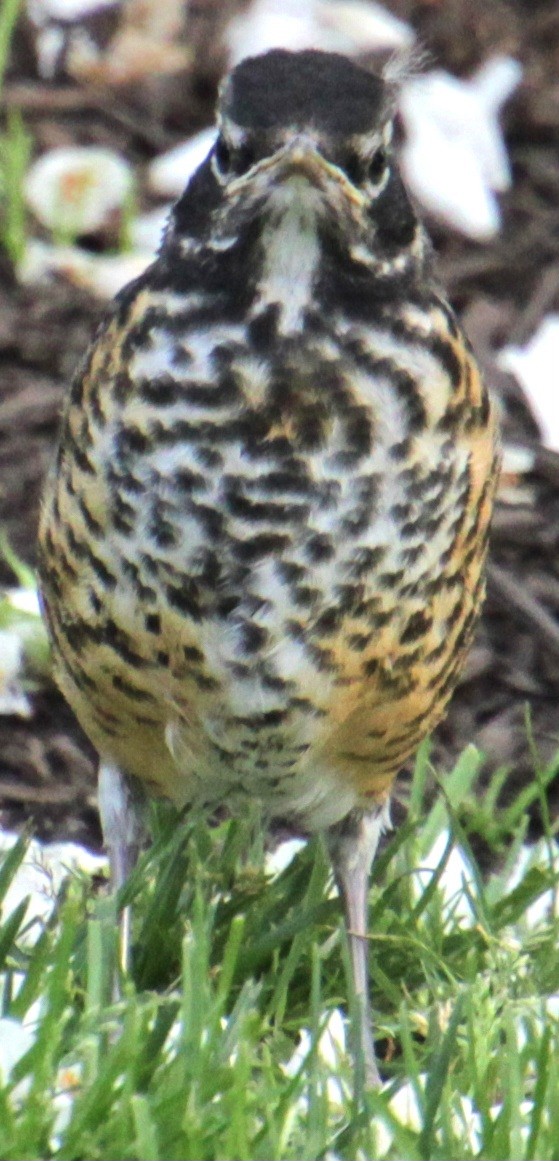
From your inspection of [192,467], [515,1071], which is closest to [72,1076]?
[515,1071]

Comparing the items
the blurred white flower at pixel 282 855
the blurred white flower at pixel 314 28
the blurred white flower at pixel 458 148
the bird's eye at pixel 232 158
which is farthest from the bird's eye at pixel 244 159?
the blurred white flower at pixel 314 28

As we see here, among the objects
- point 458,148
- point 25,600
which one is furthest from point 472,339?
point 25,600

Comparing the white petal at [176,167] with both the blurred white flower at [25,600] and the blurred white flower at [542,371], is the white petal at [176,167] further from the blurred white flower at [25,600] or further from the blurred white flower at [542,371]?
the blurred white flower at [25,600]

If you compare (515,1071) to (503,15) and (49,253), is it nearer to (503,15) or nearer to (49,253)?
(49,253)

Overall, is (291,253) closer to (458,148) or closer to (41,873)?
(41,873)

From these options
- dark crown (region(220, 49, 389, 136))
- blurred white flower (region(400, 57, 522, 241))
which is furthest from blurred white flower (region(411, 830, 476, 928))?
blurred white flower (region(400, 57, 522, 241))
